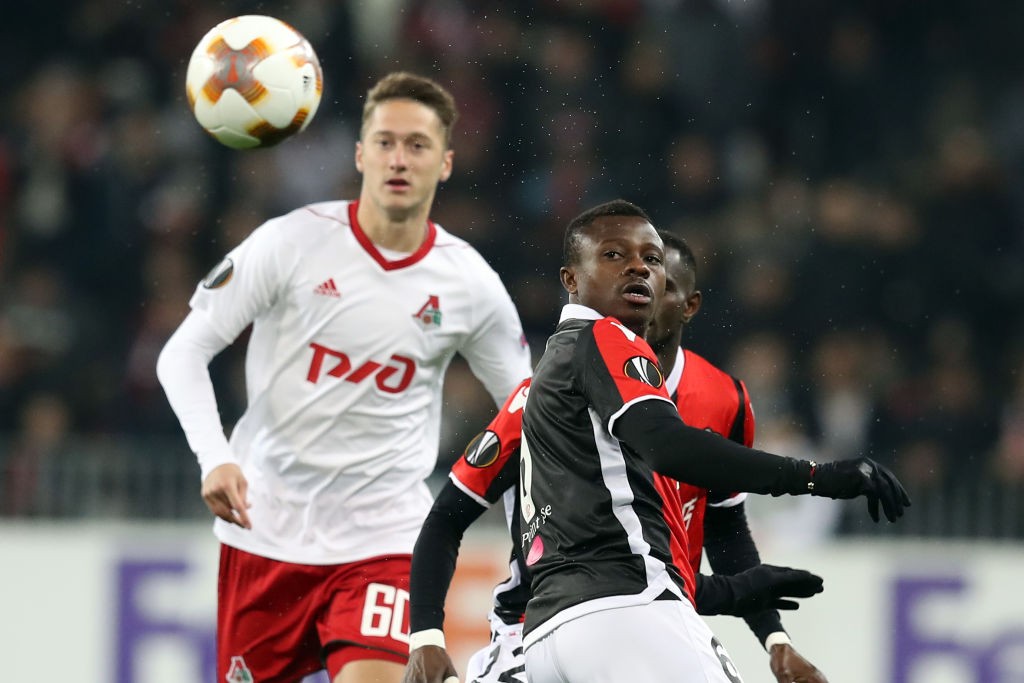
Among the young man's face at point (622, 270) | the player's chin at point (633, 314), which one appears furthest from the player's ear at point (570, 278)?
the player's chin at point (633, 314)

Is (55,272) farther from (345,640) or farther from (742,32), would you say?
(345,640)

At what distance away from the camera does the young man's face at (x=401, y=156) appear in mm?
5254

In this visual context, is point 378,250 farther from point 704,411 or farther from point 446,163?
point 704,411

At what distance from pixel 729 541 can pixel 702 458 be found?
50.2 inches

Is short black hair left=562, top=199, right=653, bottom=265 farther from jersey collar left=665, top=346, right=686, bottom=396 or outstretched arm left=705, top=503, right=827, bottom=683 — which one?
outstretched arm left=705, top=503, right=827, bottom=683

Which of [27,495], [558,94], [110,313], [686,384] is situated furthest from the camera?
[558,94]

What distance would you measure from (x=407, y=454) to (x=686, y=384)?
3.40ft

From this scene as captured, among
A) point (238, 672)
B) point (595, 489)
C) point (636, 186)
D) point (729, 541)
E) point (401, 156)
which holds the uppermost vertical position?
point (636, 186)

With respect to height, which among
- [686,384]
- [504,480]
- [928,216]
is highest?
[928,216]

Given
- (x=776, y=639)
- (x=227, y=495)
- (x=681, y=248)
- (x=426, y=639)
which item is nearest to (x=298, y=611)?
(x=227, y=495)

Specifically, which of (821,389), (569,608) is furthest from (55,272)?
(569,608)

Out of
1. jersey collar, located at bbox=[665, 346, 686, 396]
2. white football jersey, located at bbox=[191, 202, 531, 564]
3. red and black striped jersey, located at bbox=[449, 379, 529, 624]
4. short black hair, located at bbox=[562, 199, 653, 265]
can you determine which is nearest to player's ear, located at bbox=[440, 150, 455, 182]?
white football jersey, located at bbox=[191, 202, 531, 564]

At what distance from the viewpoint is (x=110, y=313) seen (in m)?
10.0

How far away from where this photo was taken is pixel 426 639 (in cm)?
407
